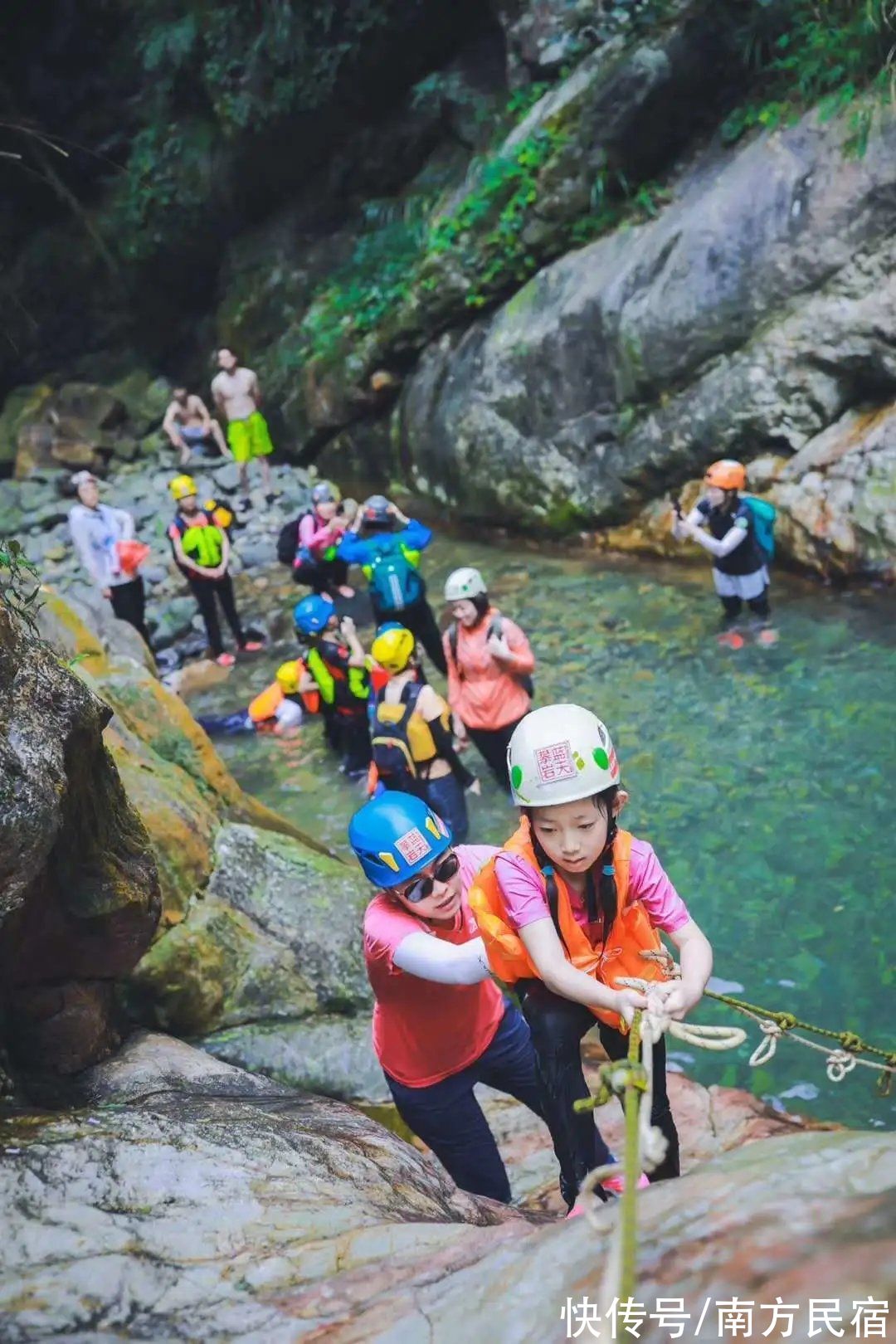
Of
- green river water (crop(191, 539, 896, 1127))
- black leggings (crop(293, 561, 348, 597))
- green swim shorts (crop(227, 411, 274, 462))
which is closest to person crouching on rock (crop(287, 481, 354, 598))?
black leggings (crop(293, 561, 348, 597))

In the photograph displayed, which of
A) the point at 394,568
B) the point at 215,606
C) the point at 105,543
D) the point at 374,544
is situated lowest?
the point at 215,606

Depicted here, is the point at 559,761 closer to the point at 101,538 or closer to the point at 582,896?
the point at 582,896

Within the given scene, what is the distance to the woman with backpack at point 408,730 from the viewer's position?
6535 millimetres

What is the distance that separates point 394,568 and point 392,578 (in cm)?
8

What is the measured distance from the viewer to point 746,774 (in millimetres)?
7465

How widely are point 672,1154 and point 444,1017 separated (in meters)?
0.87

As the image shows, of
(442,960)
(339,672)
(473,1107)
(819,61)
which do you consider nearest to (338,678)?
(339,672)

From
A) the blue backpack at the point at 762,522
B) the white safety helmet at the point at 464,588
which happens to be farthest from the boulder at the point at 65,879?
the blue backpack at the point at 762,522

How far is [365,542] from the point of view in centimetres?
905

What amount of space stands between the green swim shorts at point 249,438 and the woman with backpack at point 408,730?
35.7ft

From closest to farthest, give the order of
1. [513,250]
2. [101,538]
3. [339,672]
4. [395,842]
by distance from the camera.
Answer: [395,842]
[339,672]
[101,538]
[513,250]

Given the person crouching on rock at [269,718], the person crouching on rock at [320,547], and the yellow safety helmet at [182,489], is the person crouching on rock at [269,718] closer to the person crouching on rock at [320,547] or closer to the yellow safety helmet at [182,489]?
the person crouching on rock at [320,547]

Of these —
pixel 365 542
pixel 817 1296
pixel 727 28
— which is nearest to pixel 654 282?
pixel 727 28

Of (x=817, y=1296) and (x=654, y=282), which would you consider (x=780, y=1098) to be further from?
(x=654, y=282)
